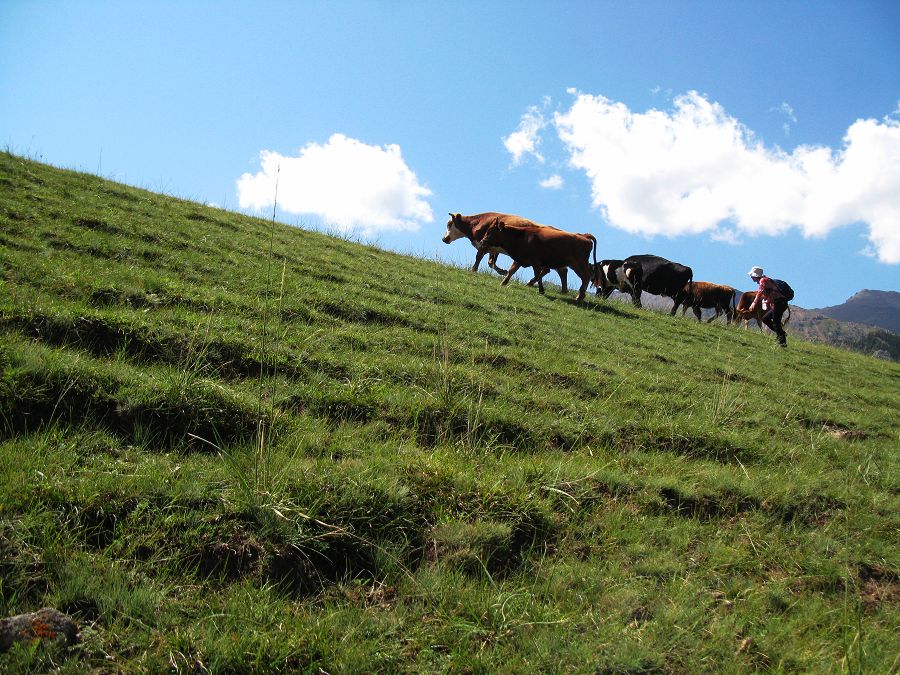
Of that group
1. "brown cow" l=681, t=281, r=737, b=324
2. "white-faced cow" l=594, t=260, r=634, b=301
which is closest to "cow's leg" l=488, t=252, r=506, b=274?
"white-faced cow" l=594, t=260, r=634, b=301

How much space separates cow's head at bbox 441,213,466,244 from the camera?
21420mm

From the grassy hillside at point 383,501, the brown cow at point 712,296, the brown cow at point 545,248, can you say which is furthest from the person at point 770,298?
the brown cow at point 712,296

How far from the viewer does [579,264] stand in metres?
16.6

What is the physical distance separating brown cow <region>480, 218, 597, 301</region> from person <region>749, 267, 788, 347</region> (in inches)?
203

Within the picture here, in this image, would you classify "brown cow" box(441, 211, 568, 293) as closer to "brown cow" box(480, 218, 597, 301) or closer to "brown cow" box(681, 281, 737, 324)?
"brown cow" box(480, 218, 597, 301)

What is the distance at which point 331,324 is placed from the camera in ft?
25.4

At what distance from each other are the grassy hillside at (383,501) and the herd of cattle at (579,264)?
871 cm

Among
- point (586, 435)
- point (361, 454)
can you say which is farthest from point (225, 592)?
point (586, 435)

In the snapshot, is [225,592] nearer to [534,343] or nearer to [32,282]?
[32,282]

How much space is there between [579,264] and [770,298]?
5.79 metres

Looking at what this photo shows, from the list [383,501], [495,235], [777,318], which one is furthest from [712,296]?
[383,501]

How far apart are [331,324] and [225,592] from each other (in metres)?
4.97

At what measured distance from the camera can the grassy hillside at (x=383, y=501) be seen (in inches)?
113

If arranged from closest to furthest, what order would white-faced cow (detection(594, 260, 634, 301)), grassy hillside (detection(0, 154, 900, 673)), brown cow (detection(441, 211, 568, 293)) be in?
1. grassy hillside (detection(0, 154, 900, 673))
2. brown cow (detection(441, 211, 568, 293))
3. white-faced cow (detection(594, 260, 634, 301))
